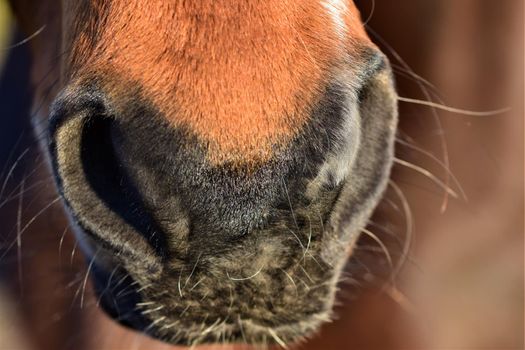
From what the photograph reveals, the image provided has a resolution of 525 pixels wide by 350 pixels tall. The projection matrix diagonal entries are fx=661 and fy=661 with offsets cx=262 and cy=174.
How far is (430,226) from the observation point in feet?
3.94

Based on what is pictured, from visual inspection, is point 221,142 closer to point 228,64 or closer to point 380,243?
point 228,64

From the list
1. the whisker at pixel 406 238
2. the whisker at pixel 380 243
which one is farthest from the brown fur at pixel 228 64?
the whisker at pixel 406 238

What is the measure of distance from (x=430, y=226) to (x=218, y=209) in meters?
0.72

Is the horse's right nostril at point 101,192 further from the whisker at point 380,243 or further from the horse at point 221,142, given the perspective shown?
the whisker at point 380,243

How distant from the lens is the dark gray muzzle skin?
0.57 m

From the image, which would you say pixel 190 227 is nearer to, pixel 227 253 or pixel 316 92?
pixel 227 253

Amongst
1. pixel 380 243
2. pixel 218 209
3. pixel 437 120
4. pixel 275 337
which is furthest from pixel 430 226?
pixel 218 209

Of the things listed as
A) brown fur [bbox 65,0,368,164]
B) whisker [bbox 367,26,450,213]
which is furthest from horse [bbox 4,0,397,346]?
whisker [bbox 367,26,450,213]

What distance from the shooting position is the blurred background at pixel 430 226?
1.08m

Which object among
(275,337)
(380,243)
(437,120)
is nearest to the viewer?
(275,337)

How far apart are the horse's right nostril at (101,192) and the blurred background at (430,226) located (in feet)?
1.53

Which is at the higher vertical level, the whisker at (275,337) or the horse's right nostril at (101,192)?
the horse's right nostril at (101,192)

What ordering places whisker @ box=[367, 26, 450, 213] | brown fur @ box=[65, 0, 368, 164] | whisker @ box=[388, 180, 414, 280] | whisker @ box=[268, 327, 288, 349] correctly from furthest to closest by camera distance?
1. whisker @ box=[388, 180, 414, 280]
2. whisker @ box=[367, 26, 450, 213]
3. whisker @ box=[268, 327, 288, 349]
4. brown fur @ box=[65, 0, 368, 164]

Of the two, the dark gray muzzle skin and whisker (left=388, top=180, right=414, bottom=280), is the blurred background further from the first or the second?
the dark gray muzzle skin
